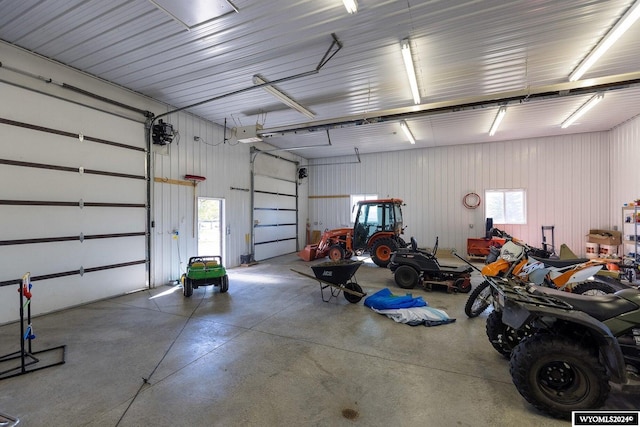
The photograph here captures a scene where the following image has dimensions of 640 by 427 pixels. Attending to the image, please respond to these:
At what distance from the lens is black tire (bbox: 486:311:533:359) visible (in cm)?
281

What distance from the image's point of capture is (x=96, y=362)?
2867 millimetres

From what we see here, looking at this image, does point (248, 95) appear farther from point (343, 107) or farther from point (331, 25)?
point (331, 25)

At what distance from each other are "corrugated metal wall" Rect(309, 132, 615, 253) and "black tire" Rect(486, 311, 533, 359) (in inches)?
289

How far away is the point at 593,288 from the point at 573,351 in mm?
2786

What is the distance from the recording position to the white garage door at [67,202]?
13.1 ft

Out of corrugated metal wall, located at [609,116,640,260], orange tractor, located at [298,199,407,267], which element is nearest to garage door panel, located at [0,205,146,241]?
orange tractor, located at [298,199,407,267]

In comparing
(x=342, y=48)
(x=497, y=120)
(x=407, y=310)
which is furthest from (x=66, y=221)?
(x=497, y=120)

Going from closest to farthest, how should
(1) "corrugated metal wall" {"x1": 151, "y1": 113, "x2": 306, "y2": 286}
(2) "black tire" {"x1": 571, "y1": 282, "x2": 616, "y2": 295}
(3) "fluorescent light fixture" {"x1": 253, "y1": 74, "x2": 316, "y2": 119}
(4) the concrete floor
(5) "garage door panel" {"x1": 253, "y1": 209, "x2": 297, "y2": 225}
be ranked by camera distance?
(4) the concrete floor → (2) "black tire" {"x1": 571, "y1": 282, "x2": 616, "y2": 295} → (3) "fluorescent light fixture" {"x1": 253, "y1": 74, "x2": 316, "y2": 119} → (1) "corrugated metal wall" {"x1": 151, "y1": 113, "x2": 306, "y2": 286} → (5) "garage door panel" {"x1": 253, "y1": 209, "x2": 297, "y2": 225}

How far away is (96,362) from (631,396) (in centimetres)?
494

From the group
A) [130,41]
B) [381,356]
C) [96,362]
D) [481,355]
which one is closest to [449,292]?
[481,355]

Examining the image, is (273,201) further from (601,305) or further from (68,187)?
(601,305)

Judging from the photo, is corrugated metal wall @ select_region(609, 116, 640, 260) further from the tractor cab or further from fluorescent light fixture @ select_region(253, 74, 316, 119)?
fluorescent light fixture @ select_region(253, 74, 316, 119)

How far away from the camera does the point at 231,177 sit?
26.1 ft

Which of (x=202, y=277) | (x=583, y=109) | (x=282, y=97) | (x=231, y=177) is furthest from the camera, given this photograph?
(x=231, y=177)
